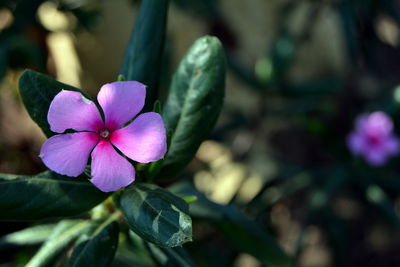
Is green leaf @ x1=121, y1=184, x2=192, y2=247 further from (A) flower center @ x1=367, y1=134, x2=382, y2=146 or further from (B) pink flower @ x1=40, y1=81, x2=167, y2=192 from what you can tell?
(A) flower center @ x1=367, y1=134, x2=382, y2=146

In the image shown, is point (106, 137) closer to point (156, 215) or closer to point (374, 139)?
point (156, 215)

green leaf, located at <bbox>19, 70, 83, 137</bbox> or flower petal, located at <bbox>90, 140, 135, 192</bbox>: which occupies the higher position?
green leaf, located at <bbox>19, 70, 83, 137</bbox>

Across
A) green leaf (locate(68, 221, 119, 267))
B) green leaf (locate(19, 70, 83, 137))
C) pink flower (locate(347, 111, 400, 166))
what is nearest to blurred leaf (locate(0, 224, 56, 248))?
green leaf (locate(68, 221, 119, 267))

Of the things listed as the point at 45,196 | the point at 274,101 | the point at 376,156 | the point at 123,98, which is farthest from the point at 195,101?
the point at 274,101

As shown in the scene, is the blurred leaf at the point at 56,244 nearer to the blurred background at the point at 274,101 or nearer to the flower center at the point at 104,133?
the flower center at the point at 104,133

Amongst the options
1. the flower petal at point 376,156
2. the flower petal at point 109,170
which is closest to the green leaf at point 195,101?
the flower petal at point 109,170

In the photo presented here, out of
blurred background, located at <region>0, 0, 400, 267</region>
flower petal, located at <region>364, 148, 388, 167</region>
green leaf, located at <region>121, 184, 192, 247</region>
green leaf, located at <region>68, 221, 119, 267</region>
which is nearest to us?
green leaf, located at <region>121, 184, 192, 247</region>
